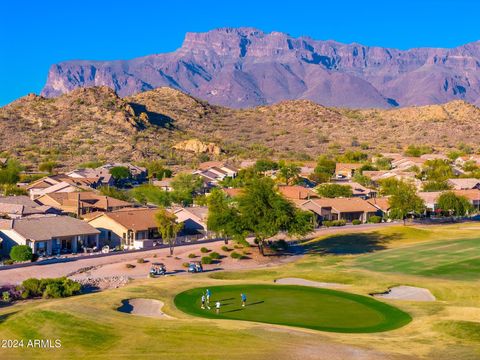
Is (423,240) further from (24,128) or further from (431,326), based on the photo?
(24,128)

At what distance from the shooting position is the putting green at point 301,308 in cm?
4025

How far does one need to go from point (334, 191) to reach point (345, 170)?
4292cm

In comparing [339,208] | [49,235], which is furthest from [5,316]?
[339,208]

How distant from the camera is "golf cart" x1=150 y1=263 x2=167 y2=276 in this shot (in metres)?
61.1

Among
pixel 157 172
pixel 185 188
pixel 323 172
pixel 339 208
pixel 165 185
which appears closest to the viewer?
pixel 339 208

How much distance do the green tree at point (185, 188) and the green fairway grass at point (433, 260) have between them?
126 feet

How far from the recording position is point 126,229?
75.4 m

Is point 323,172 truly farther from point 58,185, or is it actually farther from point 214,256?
point 214,256

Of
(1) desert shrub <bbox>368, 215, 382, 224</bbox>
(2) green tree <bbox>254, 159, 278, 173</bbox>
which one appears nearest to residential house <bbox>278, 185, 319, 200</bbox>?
(1) desert shrub <bbox>368, 215, 382, 224</bbox>

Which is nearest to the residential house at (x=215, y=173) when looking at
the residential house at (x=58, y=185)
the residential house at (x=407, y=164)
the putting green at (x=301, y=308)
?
the residential house at (x=58, y=185)

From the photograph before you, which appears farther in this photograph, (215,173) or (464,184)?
(215,173)

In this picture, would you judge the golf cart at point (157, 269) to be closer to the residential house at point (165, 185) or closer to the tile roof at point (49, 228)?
the tile roof at point (49, 228)

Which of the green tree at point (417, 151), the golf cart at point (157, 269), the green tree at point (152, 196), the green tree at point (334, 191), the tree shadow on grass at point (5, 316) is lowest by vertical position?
the tree shadow on grass at point (5, 316)

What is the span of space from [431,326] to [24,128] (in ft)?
559
